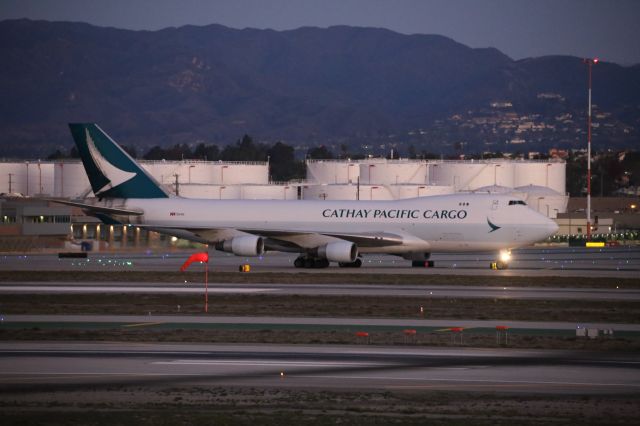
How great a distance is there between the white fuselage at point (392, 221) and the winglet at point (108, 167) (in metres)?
2.33

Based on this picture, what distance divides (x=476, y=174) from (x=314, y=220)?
85425 millimetres

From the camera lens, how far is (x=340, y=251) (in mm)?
58344

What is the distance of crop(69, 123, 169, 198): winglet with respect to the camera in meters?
64.6

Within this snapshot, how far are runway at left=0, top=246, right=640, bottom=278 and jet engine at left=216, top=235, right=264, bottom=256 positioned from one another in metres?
1.00

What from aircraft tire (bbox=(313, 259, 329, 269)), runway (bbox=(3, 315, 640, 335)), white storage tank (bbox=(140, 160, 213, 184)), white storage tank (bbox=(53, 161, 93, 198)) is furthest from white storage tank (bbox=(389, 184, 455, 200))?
runway (bbox=(3, 315, 640, 335))

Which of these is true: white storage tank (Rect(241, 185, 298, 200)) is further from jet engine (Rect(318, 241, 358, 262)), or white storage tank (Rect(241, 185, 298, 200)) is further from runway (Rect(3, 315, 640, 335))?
runway (Rect(3, 315, 640, 335))

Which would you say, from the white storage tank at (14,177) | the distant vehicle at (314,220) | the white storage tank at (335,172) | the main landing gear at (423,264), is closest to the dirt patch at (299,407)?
the distant vehicle at (314,220)

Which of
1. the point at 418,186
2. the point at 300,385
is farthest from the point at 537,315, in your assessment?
the point at 418,186

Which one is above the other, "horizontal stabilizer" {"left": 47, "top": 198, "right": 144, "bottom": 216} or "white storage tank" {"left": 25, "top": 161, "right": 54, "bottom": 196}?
"white storage tank" {"left": 25, "top": 161, "right": 54, "bottom": 196}

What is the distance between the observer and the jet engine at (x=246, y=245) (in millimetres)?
59438

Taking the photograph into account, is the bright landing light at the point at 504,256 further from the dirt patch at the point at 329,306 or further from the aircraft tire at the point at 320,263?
the dirt patch at the point at 329,306

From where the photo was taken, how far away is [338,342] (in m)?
29.6

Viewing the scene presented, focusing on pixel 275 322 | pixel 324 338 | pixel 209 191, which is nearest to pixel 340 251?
pixel 275 322

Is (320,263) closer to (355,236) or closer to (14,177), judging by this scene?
(355,236)
